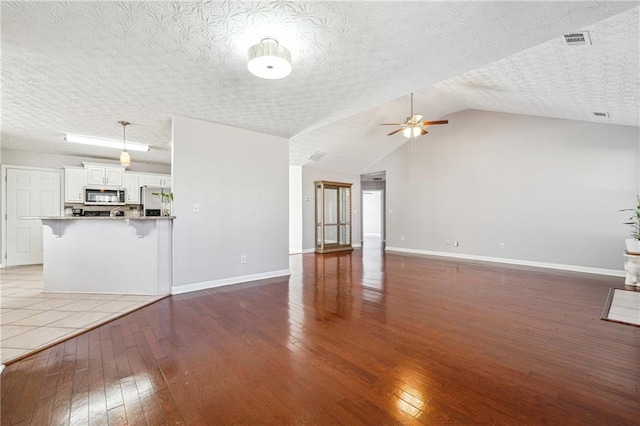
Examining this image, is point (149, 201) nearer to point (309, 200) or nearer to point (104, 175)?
point (104, 175)

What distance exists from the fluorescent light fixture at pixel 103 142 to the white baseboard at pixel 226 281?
11.2 feet

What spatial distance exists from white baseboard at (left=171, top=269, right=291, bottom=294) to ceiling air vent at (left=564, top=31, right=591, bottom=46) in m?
4.87

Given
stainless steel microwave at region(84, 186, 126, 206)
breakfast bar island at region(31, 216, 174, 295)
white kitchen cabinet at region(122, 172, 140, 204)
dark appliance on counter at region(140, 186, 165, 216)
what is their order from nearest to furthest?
breakfast bar island at region(31, 216, 174, 295) → stainless steel microwave at region(84, 186, 126, 206) → white kitchen cabinet at region(122, 172, 140, 204) → dark appliance on counter at region(140, 186, 165, 216)

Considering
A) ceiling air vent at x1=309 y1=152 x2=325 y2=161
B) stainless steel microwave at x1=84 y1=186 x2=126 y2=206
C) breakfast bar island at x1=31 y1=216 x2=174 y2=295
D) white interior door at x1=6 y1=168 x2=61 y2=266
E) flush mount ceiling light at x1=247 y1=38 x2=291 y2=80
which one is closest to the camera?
flush mount ceiling light at x1=247 y1=38 x2=291 y2=80

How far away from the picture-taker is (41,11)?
6.24 feet

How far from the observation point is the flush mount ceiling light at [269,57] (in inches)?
84.5

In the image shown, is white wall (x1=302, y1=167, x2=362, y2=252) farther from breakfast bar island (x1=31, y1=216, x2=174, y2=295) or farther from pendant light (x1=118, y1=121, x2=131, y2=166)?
breakfast bar island (x1=31, y1=216, x2=174, y2=295)

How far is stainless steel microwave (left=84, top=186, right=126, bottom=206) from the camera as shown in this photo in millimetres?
6469

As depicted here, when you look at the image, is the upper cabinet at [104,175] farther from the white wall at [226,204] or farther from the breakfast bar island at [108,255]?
the white wall at [226,204]

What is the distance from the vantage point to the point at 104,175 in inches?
263

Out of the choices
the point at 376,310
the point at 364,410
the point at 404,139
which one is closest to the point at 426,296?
the point at 376,310

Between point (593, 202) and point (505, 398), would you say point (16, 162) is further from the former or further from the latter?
point (593, 202)

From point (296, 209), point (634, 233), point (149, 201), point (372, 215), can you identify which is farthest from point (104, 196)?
point (372, 215)

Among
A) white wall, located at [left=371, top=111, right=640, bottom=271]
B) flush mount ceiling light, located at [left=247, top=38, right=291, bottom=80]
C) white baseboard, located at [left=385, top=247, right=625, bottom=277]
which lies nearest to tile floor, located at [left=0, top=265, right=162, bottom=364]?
flush mount ceiling light, located at [left=247, top=38, right=291, bottom=80]
